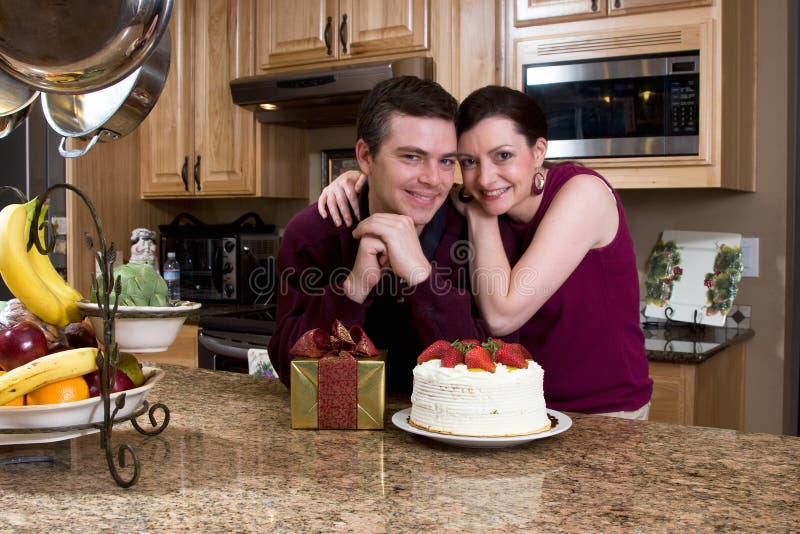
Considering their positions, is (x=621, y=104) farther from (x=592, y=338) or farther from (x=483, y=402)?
(x=483, y=402)

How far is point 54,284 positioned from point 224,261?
8.15ft

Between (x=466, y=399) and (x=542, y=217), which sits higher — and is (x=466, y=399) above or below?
below

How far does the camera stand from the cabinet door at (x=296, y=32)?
130 inches

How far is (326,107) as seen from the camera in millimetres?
3508

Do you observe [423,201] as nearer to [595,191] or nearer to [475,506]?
[595,191]

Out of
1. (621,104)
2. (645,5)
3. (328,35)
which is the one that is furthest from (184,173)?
(645,5)

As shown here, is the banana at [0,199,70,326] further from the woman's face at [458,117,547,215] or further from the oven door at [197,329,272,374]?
the oven door at [197,329,272,374]

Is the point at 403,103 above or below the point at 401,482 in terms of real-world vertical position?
above

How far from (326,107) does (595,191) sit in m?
2.02

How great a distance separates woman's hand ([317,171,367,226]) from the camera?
69.6 inches

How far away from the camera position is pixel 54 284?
4.08 feet

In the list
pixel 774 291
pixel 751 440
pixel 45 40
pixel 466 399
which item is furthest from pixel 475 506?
pixel 774 291

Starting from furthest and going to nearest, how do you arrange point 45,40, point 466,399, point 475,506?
point 466,399 → point 475,506 → point 45,40

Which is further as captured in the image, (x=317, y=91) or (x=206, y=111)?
(x=206, y=111)
